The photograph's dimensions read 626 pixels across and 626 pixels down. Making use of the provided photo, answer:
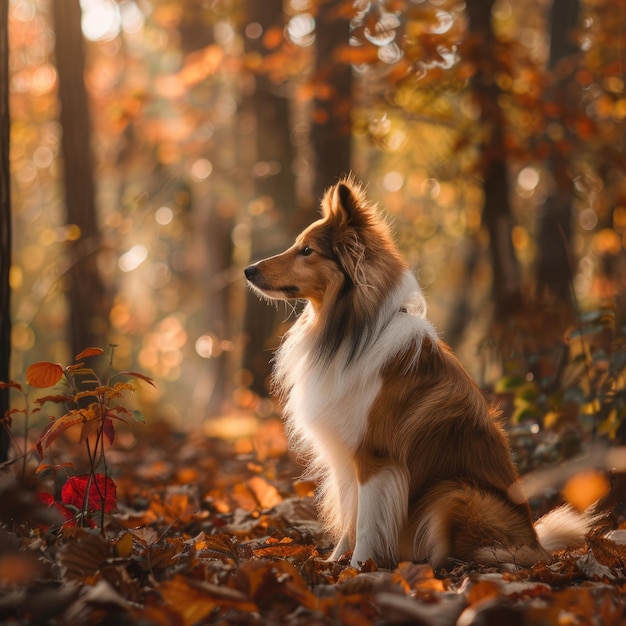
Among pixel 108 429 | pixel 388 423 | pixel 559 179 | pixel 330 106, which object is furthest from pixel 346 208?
pixel 330 106

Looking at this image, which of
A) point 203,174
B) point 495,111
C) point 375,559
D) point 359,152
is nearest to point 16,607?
point 375,559

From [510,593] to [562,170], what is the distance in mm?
6997

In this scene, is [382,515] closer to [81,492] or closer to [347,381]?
[347,381]

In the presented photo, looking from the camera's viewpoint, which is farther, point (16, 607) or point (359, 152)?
point (359, 152)

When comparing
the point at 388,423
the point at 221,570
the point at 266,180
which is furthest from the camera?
the point at 266,180

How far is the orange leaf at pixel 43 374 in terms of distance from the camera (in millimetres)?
3488

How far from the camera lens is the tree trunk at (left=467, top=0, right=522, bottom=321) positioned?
8.23 m

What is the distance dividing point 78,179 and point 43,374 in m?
5.58

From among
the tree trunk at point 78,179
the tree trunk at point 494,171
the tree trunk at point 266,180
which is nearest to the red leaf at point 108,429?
the tree trunk at point 78,179

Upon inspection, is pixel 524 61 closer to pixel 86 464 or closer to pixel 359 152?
pixel 86 464

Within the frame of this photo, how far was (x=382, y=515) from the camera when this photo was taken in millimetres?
4039

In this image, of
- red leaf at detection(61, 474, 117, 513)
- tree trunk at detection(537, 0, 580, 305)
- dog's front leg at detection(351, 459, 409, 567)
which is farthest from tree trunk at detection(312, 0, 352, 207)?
red leaf at detection(61, 474, 117, 513)

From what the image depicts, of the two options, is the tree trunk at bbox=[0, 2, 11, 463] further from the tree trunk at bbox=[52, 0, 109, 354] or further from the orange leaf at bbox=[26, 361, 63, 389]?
the tree trunk at bbox=[52, 0, 109, 354]

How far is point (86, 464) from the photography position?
6406 millimetres
